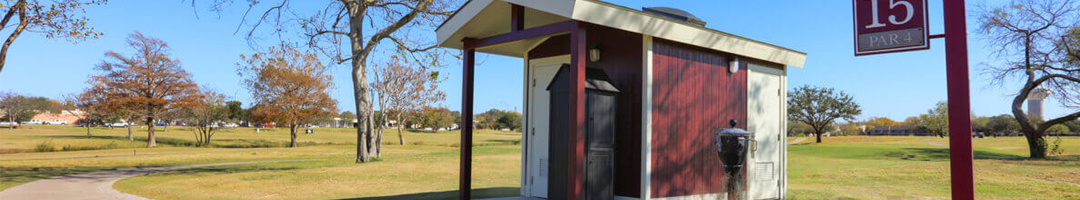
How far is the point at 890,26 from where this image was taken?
4.89 meters

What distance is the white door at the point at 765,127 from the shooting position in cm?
757

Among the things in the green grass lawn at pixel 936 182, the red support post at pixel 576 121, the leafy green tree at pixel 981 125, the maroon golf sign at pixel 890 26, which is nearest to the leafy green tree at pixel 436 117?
the green grass lawn at pixel 936 182

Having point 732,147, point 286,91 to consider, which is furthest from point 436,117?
point 732,147


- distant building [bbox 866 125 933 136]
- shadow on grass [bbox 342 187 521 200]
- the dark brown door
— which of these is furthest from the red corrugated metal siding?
distant building [bbox 866 125 933 136]

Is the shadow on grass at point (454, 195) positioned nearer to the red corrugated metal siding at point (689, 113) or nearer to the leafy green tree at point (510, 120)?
the red corrugated metal siding at point (689, 113)

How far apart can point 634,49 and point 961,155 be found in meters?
3.08

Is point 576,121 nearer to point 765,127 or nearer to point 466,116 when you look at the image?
Result: point 466,116

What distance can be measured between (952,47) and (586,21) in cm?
299

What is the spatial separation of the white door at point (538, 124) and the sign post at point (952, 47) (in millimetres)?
3587

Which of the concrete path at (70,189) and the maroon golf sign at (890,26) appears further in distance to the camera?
the concrete path at (70,189)

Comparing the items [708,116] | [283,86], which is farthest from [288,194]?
[283,86]

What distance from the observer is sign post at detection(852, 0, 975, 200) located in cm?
448

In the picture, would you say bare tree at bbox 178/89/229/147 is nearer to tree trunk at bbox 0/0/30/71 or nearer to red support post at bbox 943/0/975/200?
tree trunk at bbox 0/0/30/71

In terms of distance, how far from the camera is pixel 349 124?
255 ft
